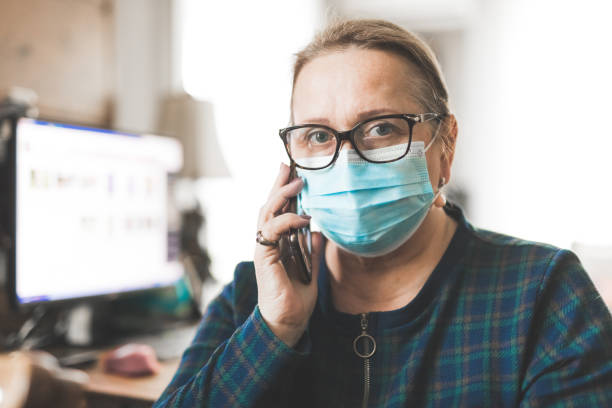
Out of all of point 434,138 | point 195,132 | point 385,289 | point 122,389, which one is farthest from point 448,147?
point 195,132

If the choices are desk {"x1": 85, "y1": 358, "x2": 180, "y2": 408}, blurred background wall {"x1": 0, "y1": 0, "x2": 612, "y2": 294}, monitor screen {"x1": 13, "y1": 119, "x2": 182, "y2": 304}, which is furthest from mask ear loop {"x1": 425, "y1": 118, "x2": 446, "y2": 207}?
monitor screen {"x1": 13, "y1": 119, "x2": 182, "y2": 304}

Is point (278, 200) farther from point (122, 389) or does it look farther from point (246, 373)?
point (122, 389)

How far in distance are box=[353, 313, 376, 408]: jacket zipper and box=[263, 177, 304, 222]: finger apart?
0.75 feet

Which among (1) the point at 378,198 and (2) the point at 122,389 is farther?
(2) the point at 122,389

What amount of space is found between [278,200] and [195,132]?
1.32 metres

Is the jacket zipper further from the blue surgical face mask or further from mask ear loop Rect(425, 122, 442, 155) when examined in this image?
mask ear loop Rect(425, 122, 442, 155)

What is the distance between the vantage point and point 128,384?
3.51 feet

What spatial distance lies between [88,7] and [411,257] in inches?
62.4

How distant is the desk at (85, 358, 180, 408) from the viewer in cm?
101

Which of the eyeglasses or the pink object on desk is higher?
the eyeglasses

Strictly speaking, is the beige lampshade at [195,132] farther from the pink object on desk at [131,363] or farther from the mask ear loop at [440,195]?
the mask ear loop at [440,195]

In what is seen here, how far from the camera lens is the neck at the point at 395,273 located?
937 mm

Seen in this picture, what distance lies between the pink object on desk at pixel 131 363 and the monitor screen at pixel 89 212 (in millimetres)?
199

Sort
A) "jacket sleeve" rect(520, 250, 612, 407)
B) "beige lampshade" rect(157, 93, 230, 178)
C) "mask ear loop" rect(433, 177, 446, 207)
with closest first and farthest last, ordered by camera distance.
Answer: "jacket sleeve" rect(520, 250, 612, 407)
"mask ear loop" rect(433, 177, 446, 207)
"beige lampshade" rect(157, 93, 230, 178)
